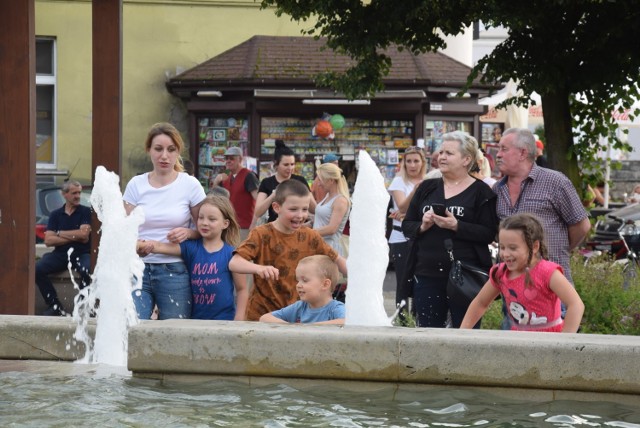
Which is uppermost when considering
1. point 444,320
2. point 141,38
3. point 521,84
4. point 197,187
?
point 141,38

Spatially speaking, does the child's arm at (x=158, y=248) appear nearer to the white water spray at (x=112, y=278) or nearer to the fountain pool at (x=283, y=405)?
the white water spray at (x=112, y=278)

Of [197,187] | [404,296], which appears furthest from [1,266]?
[404,296]

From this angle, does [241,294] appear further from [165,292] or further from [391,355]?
[391,355]

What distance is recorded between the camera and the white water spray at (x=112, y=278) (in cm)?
691

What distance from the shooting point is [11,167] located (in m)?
8.89

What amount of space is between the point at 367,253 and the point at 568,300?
133 cm

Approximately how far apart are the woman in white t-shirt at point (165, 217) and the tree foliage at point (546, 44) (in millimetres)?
5693

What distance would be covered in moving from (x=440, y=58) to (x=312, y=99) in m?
3.14

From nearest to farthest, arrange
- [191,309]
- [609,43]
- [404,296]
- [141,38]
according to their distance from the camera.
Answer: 1. [191,309]
2. [404,296]
3. [609,43]
4. [141,38]

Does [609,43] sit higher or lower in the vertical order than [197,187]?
higher

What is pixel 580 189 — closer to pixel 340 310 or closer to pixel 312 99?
pixel 340 310

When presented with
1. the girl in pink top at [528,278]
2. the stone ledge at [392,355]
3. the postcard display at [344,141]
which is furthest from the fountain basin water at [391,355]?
the postcard display at [344,141]

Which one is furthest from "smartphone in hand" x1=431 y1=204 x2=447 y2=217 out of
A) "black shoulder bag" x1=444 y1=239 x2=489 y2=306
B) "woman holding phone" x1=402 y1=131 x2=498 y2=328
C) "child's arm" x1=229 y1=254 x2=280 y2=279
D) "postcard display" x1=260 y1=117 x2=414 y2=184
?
"postcard display" x1=260 y1=117 x2=414 y2=184

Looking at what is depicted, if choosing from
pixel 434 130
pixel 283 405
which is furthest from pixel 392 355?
pixel 434 130
